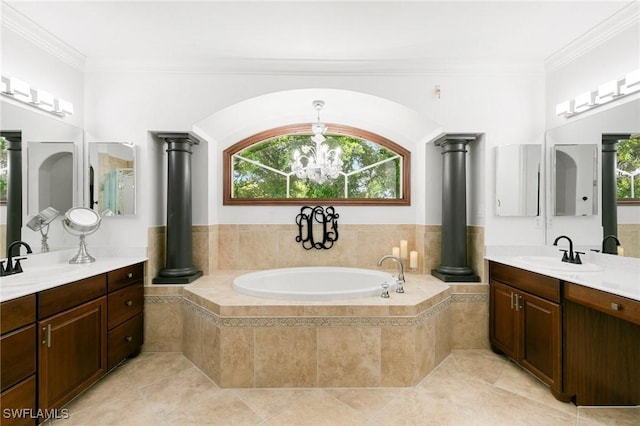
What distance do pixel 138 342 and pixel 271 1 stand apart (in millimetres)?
2981

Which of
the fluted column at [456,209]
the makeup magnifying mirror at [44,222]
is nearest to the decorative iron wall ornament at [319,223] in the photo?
the fluted column at [456,209]

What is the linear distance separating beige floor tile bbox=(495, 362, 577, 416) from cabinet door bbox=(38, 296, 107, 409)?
299cm

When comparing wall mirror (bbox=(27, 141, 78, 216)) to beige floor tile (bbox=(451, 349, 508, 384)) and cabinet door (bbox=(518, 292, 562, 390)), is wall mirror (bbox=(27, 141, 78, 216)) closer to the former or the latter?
beige floor tile (bbox=(451, 349, 508, 384))

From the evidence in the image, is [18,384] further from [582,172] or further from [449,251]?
[582,172]

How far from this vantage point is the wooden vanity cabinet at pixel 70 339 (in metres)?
1.74

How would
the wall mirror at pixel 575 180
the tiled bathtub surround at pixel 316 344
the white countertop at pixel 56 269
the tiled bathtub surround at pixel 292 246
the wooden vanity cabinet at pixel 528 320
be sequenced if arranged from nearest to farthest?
the white countertop at pixel 56 269 → the wooden vanity cabinet at pixel 528 320 → the tiled bathtub surround at pixel 316 344 → the wall mirror at pixel 575 180 → the tiled bathtub surround at pixel 292 246

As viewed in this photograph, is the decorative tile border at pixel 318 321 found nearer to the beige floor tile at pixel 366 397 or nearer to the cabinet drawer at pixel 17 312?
the beige floor tile at pixel 366 397

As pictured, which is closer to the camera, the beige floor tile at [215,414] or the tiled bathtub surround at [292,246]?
the beige floor tile at [215,414]

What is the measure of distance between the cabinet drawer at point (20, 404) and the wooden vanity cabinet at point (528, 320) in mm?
3289

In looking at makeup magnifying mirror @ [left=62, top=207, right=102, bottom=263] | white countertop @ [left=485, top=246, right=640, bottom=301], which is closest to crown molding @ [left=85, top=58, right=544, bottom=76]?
makeup magnifying mirror @ [left=62, top=207, right=102, bottom=263]

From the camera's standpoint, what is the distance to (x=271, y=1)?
199 cm

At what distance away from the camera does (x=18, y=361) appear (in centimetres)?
159

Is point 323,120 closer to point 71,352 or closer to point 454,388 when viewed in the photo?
point 454,388

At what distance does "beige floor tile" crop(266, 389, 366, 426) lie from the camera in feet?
5.99
